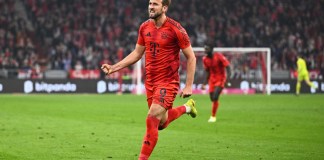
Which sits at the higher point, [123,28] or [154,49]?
[154,49]

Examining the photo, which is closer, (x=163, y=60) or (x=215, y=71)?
(x=163, y=60)

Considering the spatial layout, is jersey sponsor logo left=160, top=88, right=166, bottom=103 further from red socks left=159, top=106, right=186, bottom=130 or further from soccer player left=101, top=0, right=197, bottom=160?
red socks left=159, top=106, right=186, bottom=130

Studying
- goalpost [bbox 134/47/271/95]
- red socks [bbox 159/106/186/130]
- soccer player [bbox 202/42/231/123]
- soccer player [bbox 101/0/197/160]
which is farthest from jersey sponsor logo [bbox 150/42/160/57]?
goalpost [bbox 134/47/271/95]

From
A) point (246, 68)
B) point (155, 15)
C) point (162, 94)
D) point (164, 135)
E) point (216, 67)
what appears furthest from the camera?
point (246, 68)

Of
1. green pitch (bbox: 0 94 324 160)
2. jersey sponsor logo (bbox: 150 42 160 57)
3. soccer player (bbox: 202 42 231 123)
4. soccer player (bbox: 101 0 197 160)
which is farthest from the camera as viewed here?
soccer player (bbox: 202 42 231 123)

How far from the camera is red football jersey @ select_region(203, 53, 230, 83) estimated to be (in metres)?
21.2

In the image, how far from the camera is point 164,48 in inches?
404

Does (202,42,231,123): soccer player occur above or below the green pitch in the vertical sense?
above

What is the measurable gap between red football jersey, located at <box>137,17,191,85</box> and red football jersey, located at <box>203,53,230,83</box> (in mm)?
10945

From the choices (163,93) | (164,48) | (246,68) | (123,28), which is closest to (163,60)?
(164,48)

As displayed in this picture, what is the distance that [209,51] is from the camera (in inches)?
822

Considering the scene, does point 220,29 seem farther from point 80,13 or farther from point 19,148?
point 19,148

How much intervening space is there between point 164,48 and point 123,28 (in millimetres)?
37940

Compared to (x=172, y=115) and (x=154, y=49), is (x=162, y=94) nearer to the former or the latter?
(x=154, y=49)
